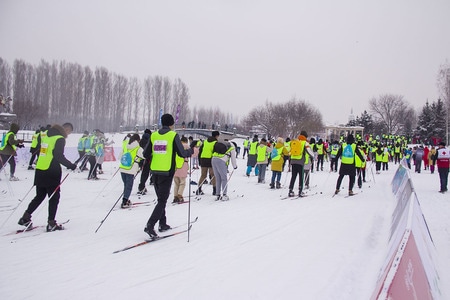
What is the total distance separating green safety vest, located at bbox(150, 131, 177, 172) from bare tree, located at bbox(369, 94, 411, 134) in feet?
272

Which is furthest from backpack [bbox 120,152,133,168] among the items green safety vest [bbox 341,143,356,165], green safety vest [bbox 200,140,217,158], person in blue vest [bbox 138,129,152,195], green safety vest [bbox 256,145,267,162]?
green safety vest [bbox 256,145,267,162]

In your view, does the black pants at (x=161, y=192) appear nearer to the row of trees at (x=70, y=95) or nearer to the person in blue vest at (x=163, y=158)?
the person in blue vest at (x=163, y=158)

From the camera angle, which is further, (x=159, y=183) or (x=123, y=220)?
(x=123, y=220)

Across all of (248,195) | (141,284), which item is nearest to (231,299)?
(141,284)

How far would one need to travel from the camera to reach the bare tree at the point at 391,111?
77.4m

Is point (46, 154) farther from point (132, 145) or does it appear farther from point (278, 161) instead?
point (278, 161)

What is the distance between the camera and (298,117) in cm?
6556

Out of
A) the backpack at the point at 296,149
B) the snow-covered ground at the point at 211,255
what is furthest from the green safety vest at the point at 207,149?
the backpack at the point at 296,149

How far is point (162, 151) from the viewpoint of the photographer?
5.40 m

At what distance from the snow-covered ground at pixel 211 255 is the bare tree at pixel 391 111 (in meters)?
78.8

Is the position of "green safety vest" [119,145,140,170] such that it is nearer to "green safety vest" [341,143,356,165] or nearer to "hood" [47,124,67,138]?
"hood" [47,124,67,138]

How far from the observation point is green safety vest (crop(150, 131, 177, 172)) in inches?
211

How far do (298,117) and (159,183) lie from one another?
62764 millimetres

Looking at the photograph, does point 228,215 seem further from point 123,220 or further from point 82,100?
point 82,100
